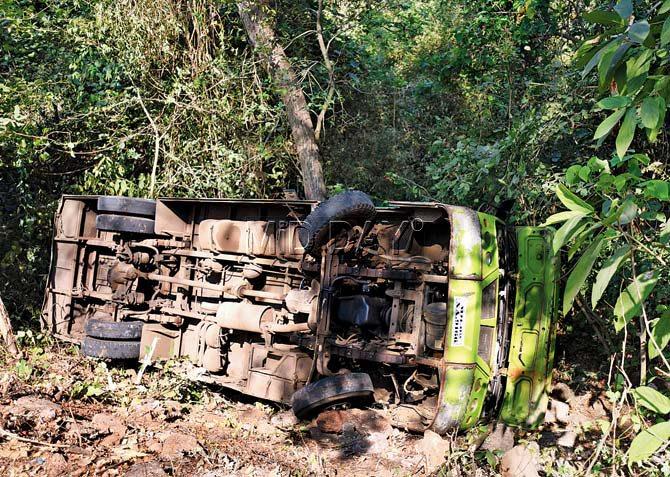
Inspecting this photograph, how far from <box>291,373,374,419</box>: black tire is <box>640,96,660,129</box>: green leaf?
3532 millimetres

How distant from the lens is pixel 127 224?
700cm

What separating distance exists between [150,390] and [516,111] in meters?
5.73

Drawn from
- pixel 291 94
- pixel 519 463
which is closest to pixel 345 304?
pixel 519 463

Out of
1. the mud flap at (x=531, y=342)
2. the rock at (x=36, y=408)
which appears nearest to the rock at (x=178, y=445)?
the rock at (x=36, y=408)

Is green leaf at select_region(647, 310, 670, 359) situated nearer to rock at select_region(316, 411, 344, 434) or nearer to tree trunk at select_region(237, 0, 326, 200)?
rock at select_region(316, 411, 344, 434)

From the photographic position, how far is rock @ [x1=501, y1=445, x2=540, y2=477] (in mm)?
4254

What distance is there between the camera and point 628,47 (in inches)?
73.8

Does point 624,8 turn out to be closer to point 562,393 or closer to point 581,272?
point 581,272

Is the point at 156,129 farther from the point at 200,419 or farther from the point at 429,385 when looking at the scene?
the point at 429,385

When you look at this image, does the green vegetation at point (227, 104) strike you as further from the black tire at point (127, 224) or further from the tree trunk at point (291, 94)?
the black tire at point (127, 224)

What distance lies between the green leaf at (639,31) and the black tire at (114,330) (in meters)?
5.97

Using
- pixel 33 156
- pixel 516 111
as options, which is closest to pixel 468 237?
pixel 516 111

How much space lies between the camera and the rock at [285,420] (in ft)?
17.5

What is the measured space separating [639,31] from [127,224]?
6052mm
